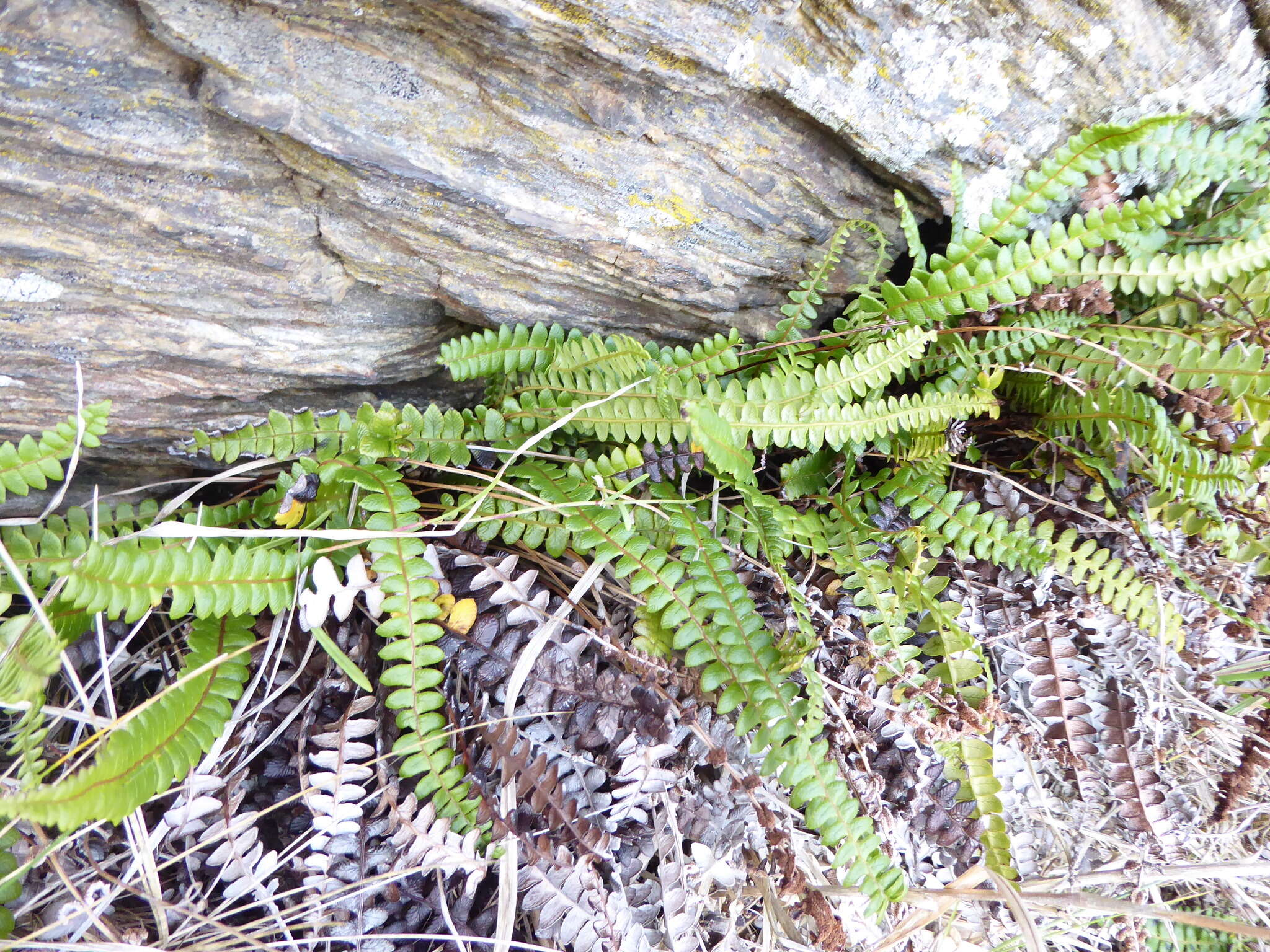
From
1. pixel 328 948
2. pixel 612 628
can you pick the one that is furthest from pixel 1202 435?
pixel 328 948

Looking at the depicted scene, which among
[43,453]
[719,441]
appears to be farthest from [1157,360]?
[43,453]

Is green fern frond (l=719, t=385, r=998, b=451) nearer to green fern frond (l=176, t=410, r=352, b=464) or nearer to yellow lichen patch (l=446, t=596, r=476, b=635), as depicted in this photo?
yellow lichen patch (l=446, t=596, r=476, b=635)

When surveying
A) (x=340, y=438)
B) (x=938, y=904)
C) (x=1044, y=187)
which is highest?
(x=1044, y=187)

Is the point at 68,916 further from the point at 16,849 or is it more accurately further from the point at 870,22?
the point at 870,22

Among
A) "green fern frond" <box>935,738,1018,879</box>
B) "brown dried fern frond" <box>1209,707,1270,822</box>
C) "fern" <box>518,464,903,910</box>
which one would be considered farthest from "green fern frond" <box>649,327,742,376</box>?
"brown dried fern frond" <box>1209,707,1270,822</box>

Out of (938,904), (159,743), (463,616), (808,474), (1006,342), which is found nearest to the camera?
(159,743)

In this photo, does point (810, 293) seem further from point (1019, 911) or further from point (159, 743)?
point (159, 743)
